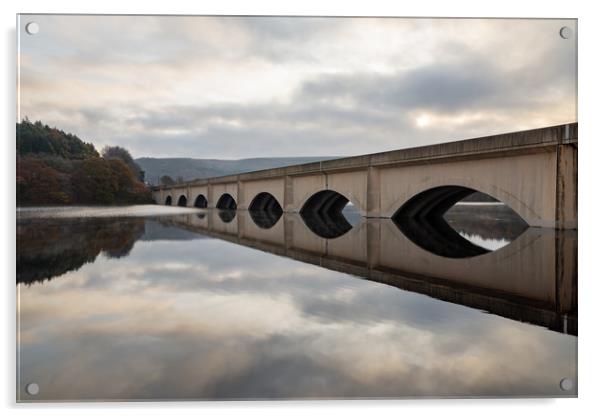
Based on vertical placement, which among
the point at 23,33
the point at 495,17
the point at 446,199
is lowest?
the point at 446,199

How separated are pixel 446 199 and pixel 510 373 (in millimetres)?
19583

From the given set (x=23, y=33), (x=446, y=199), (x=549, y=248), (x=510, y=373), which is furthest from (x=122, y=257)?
(x=446, y=199)

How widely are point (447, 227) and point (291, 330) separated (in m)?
14.6

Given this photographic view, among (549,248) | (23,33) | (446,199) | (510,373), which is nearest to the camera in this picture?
(510,373)

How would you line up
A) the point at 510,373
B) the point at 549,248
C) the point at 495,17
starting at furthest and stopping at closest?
the point at 549,248 → the point at 495,17 → the point at 510,373

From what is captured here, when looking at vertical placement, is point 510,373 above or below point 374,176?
below

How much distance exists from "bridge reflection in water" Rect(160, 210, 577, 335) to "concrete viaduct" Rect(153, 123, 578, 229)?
2.24 m

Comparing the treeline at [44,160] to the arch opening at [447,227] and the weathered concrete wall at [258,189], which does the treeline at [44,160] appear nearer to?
the arch opening at [447,227]

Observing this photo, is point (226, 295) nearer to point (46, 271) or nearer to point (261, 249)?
point (46, 271)

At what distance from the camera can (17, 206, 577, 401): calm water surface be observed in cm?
298

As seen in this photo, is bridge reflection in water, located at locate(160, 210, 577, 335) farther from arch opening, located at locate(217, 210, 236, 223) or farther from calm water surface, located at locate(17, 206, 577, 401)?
arch opening, located at locate(217, 210, 236, 223)

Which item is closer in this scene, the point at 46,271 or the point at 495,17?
the point at 495,17

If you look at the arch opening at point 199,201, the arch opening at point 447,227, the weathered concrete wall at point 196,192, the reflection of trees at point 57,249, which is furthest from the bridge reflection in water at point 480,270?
the arch opening at point 199,201

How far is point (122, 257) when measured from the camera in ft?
25.5
